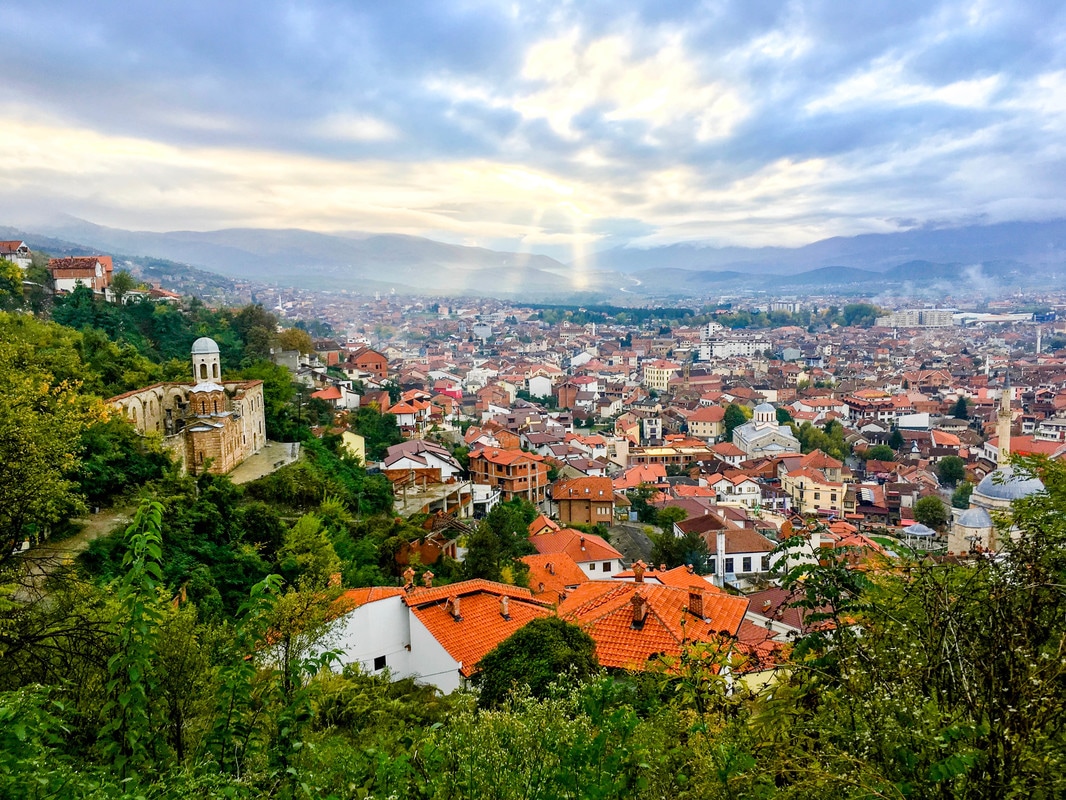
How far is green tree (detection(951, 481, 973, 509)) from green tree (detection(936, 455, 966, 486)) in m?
4.48

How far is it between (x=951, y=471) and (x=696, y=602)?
118ft

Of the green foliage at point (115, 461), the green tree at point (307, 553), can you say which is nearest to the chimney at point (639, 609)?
the green tree at point (307, 553)

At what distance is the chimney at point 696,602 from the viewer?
9.88 m

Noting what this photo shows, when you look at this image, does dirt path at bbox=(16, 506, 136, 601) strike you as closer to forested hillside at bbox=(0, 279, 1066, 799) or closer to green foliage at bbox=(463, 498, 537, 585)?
forested hillside at bbox=(0, 279, 1066, 799)

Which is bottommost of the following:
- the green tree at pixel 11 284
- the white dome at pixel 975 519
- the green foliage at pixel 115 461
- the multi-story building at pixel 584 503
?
the multi-story building at pixel 584 503

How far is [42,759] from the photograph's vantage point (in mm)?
2762

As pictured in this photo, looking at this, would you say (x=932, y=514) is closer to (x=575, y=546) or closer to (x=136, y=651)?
(x=575, y=546)

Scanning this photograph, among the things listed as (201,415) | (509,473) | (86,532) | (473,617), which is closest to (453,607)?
(473,617)

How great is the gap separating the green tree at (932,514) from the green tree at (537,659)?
88.7 feet

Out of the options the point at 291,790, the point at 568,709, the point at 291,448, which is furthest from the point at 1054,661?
the point at 291,448

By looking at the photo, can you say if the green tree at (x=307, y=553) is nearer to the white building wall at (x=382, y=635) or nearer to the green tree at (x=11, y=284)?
the white building wall at (x=382, y=635)

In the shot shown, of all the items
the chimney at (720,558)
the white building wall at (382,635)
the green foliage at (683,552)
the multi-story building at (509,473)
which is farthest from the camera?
the multi-story building at (509,473)

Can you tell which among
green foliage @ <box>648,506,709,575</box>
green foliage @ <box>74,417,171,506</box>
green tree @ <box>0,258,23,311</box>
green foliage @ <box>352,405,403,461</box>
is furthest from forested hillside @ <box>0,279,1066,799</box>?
green foliage @ <box>352,405,403,461</box>

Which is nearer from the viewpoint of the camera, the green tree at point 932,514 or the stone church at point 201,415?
the stone church at point 201,415
